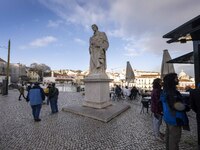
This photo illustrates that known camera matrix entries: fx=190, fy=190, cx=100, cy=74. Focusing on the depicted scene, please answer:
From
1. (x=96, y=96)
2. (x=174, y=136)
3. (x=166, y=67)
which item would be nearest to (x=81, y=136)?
(x=174, y=136)

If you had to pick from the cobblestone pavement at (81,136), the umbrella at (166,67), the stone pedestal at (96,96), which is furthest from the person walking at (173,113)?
the umbrella at (166,67)

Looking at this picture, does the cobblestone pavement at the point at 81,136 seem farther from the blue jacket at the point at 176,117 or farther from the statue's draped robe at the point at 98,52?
the statue's draped robe at the point at 98,52

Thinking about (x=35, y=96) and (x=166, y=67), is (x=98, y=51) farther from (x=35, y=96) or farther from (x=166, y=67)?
(x=166, y=67)

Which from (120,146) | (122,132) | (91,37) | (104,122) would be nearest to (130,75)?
(91,37)

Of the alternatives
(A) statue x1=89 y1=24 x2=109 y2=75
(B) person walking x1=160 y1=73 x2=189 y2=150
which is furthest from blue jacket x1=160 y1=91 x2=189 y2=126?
(A) statue x1=89 y1=24 x2=109 y2=75

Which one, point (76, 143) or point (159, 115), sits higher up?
point (159, 115)

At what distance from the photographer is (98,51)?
11102 millimetres

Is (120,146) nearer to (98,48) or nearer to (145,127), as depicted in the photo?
(145,127)

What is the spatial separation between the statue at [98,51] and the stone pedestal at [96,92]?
0.72 meters

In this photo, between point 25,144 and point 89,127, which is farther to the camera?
point 89,127

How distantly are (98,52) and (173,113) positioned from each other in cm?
788

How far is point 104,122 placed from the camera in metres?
7.85

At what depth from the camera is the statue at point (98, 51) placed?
1094 cm

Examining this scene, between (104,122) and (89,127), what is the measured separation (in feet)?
3.41
